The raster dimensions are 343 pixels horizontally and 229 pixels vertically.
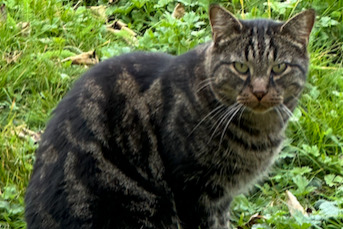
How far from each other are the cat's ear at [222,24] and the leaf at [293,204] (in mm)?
1074

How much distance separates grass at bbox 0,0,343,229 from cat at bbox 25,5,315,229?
488 millimetres

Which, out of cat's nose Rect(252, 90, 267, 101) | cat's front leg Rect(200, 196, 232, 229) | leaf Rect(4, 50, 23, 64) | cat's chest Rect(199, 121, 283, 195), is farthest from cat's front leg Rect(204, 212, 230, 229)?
leaf Rect(4, 50, 23, 64)

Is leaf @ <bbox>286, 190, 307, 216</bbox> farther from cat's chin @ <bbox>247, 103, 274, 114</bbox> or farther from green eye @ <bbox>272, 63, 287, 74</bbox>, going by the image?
green eye @ <bbox>272, 63, 287, 74</bbox>

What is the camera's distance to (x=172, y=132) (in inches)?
144

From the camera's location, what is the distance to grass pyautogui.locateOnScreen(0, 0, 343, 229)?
4172 mm

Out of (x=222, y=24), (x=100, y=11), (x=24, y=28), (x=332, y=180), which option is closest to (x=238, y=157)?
(x=222, y=24)

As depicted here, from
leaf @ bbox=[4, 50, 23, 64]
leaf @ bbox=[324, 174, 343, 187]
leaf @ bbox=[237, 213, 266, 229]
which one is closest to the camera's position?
leaf @ bbox=[237, 213, 266, 229]

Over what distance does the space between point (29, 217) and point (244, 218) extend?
4.07 ft

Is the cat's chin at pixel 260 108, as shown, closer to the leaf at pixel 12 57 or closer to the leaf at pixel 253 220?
the leaf at pixel 253 220

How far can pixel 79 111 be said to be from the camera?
367cm

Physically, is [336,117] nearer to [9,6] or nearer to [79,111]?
[79,111]

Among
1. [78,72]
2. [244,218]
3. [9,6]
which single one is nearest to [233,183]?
[244,218]

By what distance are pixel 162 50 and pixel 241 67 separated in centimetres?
153

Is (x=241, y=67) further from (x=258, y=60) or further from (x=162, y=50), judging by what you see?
(x=162, y=50)
